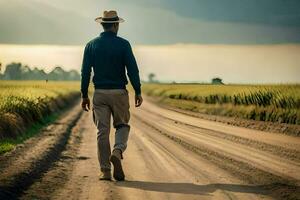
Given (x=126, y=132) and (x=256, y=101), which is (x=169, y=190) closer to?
(x=126, y=132)

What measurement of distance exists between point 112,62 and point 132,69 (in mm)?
347

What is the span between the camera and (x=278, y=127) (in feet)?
70.7

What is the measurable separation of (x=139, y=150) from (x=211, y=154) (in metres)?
1.76

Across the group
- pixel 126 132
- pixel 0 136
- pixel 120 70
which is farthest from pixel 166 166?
pixel 0 136

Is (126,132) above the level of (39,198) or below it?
above

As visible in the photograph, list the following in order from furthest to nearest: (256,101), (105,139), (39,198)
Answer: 1. (256,101)
2. (105,139)
3. (39,198)

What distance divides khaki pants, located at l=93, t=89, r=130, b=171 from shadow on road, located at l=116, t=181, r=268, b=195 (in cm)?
81

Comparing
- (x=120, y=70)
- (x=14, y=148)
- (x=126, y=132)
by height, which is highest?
(x=120, y=70)

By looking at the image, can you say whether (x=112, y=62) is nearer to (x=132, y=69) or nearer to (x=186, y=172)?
(x=132, y=69)

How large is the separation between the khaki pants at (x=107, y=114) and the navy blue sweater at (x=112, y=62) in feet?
0.43

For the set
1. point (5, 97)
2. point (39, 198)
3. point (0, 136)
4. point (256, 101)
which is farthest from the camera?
point (256, 101)

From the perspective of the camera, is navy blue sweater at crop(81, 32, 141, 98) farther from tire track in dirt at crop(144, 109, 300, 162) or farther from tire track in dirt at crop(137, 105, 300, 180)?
tire track in dirt at crop(144, 109, 300, 162)

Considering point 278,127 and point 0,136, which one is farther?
point 278,127

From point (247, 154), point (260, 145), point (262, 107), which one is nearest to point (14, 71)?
point (262, 107)
